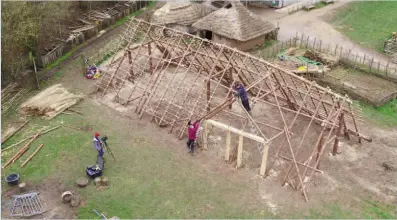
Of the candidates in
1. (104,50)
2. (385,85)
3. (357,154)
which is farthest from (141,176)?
(385,85)

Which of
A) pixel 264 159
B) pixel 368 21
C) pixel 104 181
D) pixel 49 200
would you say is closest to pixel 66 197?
pixel 49 200

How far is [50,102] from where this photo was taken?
22047 mm

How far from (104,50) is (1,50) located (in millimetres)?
6895

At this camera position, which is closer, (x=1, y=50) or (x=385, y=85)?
(x=1, y=50)

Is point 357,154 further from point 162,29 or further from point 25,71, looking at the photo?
point 25,71

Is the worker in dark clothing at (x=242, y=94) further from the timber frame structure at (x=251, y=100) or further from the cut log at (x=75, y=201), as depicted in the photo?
the cut log at (x=75, y=201)

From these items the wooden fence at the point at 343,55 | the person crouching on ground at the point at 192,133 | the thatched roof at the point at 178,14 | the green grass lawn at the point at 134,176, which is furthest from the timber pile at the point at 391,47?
the green grass lawn at the point at 134,176

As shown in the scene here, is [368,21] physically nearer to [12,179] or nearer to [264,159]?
[264,159]

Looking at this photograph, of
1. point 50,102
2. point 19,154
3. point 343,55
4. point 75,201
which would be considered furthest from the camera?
point 343,55

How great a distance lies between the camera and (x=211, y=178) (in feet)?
56.7

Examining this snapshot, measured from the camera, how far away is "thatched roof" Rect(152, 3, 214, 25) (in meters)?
29.2

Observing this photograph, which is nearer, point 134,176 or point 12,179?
point 12,179

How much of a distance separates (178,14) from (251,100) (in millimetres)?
11746

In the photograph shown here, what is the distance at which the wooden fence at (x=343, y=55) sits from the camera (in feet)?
83.6
